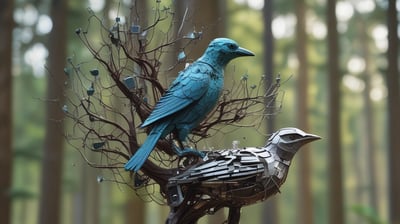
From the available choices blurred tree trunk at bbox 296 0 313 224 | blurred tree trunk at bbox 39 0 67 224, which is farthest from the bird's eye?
blurred tree trunk at bbox 296 0 313 224

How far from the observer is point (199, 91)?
152cm

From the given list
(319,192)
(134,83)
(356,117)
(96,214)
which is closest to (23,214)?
(96,214)

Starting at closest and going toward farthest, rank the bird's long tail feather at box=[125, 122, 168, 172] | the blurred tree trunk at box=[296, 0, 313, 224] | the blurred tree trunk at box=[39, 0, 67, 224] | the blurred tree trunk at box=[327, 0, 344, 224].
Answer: the bird's long tail feather at box=[125, 122, 168, 172] < the blurred tree trunk at box=[39, 0, 67, 224] < the blurred tree trunk at box=[327, 0, 344, 224] < the blurred tree trunk at box=[296, 0, 313, 224]

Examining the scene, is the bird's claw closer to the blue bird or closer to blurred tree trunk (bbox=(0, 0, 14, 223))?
the blue bird

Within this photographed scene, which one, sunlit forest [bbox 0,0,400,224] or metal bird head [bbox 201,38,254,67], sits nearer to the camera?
metal bird head [bbox 201,38,254,67]

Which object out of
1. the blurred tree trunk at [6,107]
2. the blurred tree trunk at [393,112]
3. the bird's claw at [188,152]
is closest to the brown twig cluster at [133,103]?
the bird's claw at [188,152]

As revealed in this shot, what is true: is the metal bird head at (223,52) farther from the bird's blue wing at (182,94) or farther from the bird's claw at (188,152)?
the bird's claw at (188,152)

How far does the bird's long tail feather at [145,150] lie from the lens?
1414mm

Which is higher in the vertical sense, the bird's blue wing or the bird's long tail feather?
the bird's blue wing

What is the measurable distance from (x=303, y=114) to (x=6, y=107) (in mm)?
3466

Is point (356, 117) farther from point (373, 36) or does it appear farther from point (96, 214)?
point (96, 214)

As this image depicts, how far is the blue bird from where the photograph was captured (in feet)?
4.92

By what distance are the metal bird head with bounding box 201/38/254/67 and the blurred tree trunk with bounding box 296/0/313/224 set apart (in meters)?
4.60

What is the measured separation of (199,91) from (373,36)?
793cm
